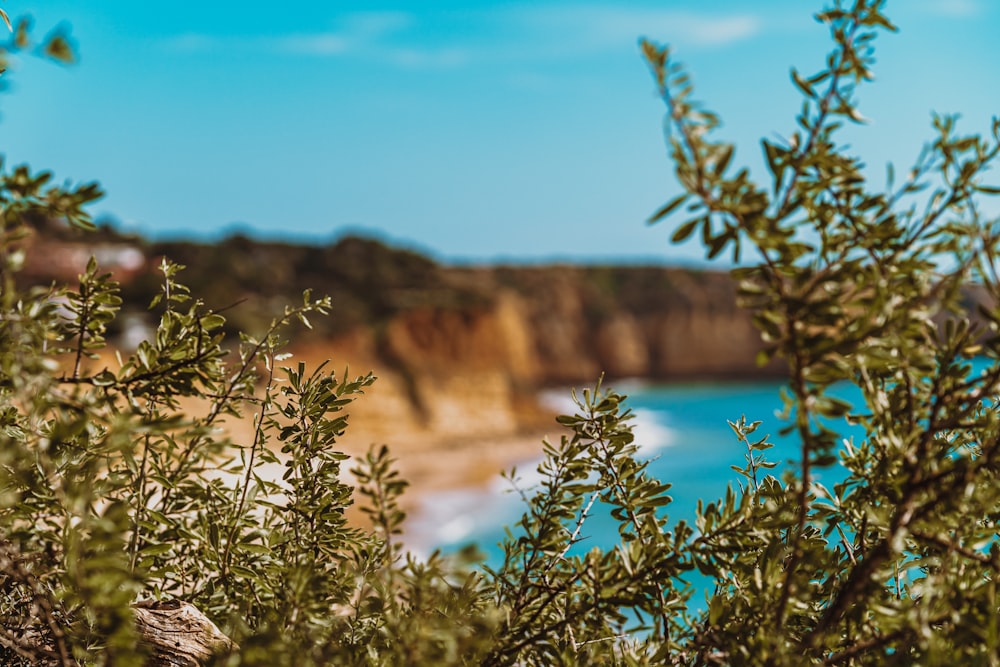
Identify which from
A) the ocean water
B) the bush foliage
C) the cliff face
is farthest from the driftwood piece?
the cliff face

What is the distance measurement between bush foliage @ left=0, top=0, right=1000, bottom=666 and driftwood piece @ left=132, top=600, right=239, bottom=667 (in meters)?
0.06

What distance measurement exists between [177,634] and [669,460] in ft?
92.8

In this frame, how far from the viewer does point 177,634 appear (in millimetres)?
1557

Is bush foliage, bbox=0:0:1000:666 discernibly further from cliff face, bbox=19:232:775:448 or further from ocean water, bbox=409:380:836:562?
cliff face, bbox=19:232:775:448

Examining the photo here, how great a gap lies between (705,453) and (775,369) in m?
17.3

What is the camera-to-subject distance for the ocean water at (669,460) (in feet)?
51.1

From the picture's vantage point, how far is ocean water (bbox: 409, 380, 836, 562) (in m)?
15.6

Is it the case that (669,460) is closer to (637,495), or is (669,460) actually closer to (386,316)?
(386,316)

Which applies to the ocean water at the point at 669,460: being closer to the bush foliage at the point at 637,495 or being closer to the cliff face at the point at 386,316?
the bush foliage at the point at 637,495

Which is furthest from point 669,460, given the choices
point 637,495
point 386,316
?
point 637,495

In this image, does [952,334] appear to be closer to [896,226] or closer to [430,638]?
[896,226]

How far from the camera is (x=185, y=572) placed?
173cm

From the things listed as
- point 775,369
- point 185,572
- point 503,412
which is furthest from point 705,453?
point 185,572

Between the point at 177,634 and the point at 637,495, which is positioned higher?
the point at 637,495
